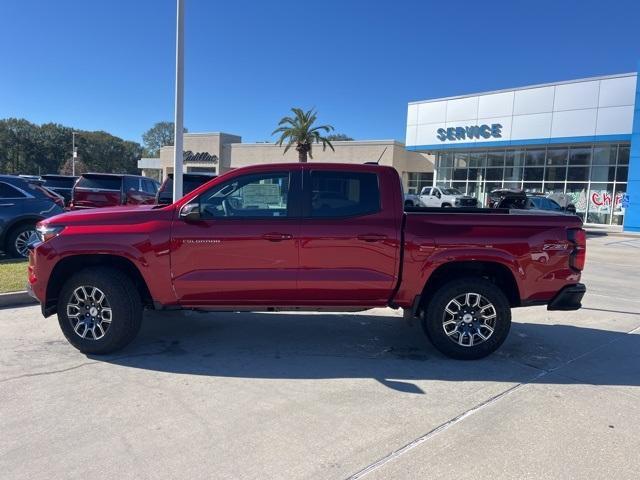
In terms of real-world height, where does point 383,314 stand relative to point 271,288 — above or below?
below

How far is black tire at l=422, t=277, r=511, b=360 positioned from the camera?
16.7 feet

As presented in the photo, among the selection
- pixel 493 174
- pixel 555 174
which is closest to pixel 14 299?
pixel 555 174

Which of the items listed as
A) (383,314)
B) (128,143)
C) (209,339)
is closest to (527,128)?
(383,314)

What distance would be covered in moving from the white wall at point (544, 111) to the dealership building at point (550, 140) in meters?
0.05

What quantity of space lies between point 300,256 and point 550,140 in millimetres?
29899

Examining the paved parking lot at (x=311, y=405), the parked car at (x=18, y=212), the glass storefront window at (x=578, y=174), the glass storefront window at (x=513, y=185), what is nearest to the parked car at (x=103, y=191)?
the parked car at (x=18, y=212)

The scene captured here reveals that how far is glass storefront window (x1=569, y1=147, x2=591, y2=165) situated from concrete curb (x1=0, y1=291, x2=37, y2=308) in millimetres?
31932

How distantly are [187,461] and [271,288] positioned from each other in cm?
206

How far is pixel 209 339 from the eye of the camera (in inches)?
224

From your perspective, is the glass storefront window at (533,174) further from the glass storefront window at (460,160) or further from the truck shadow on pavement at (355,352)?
the truck shadow on pavement at (355,352)

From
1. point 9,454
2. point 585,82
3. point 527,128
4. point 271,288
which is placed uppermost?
point 585,82

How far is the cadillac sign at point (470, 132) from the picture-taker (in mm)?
33031

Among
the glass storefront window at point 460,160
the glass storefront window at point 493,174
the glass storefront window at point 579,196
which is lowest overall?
the glass storefront window at point 579,196

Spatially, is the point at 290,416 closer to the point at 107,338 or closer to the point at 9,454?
the point at 9,454
